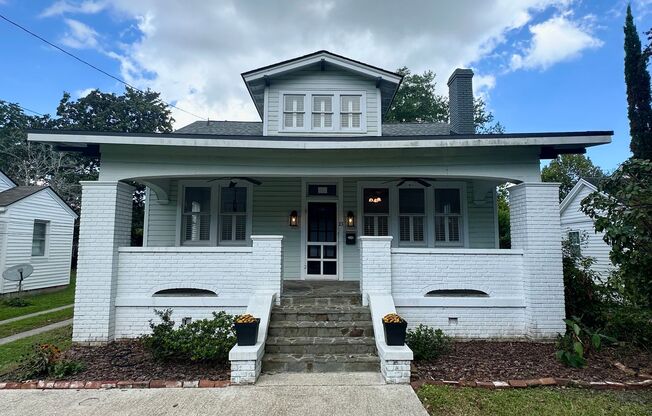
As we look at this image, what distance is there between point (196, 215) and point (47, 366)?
427 cm

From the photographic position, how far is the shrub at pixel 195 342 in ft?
15.2

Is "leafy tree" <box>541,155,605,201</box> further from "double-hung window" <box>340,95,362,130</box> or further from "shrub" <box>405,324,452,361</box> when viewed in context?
"shrub" <box>405,324,452,361</box>

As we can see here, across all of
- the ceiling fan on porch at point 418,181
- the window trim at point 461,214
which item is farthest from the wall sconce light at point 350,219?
the window trim at point 461,214

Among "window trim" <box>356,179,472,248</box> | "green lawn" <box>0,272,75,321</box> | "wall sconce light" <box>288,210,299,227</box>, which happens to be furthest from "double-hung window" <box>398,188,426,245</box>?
"green lawn" <box>0,272,75,321</box>

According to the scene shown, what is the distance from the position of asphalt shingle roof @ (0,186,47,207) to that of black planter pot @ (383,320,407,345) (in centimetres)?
1364

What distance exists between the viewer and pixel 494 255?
615cm

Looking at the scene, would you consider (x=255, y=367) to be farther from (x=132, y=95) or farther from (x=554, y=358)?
(x=132, y=95)

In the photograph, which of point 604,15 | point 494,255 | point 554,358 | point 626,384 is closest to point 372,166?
point 494,255

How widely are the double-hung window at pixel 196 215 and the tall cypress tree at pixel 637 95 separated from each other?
705 inches

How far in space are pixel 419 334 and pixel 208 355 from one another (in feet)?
10.0

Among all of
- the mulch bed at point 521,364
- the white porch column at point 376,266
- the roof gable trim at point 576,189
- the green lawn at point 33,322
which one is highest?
the roof gable trim at point 576,189

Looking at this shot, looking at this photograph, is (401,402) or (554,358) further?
(554,358)

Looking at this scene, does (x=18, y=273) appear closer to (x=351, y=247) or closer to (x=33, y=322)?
(x=33, y=322)

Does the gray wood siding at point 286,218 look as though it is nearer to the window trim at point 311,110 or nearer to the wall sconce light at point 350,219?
the wall sconce light at point 350,219
